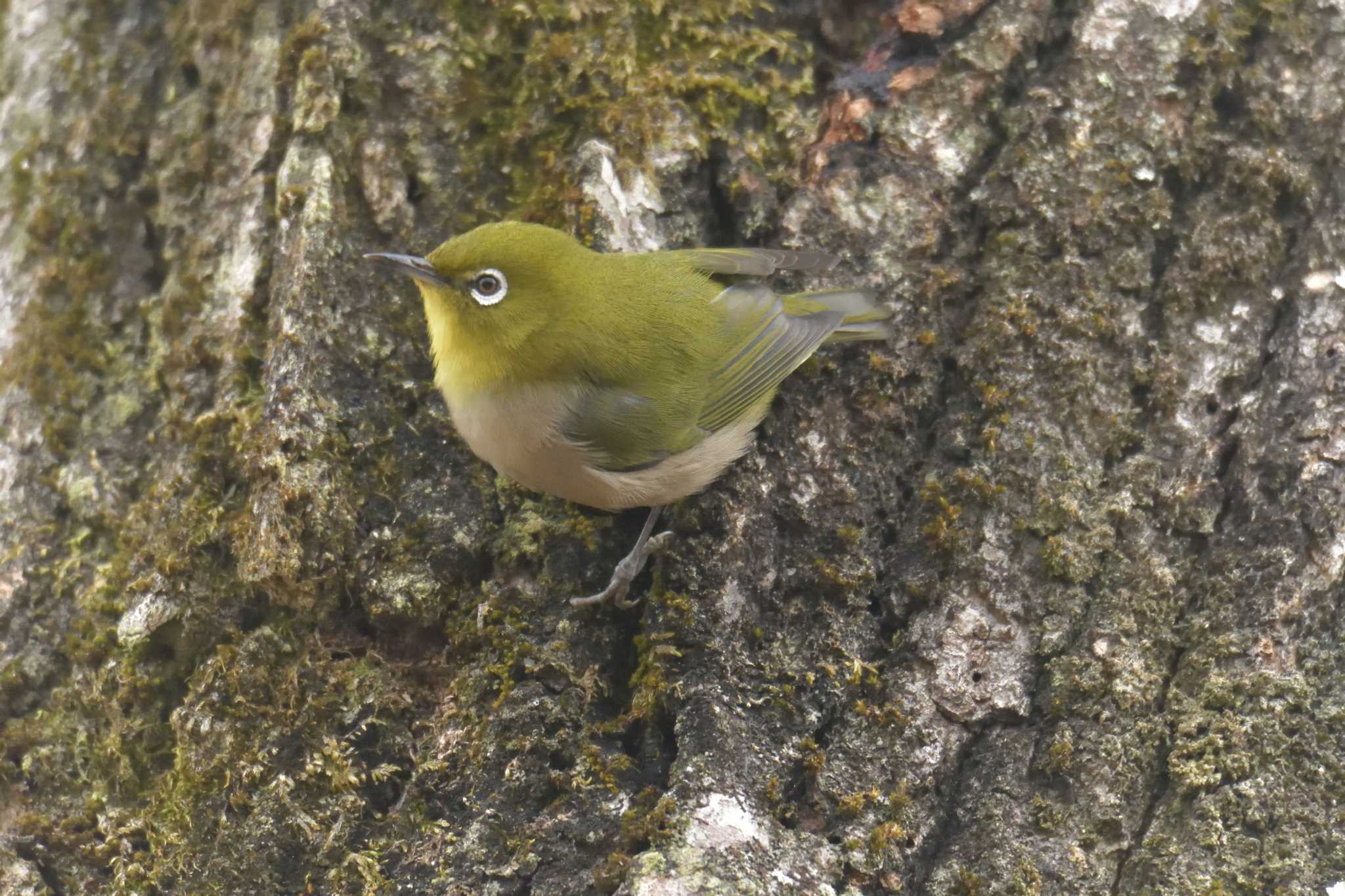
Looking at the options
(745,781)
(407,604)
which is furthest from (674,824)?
(407,604)

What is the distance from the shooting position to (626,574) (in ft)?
11.5

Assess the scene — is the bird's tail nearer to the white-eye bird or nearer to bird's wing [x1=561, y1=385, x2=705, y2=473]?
the white-eye bird

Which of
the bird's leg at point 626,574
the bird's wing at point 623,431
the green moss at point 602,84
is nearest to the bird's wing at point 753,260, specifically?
the green moss at point 602,84

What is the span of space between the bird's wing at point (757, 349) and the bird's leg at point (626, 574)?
487mm

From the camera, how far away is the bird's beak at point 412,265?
366 centimetres

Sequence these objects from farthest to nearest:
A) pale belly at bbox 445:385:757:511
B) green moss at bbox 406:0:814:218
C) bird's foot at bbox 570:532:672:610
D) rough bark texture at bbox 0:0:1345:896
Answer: green moss at bbox 406:0:814:218 < pale belly at bbox 445:385:757:511 < bird's foot at bbox 570:532:672:610 < rough bark texture at bbox 0:0:1345:896

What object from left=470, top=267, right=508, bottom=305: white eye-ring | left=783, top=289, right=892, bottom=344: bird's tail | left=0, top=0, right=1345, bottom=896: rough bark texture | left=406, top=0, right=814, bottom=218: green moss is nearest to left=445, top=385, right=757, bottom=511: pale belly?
left=0, top=0, right=1345, bottom=896: rough bark texture

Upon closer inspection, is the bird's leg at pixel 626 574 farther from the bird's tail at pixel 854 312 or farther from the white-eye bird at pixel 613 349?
the bird's tail at pixel 854 312

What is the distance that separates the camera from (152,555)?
3602 mm

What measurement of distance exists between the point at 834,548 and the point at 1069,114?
175cm

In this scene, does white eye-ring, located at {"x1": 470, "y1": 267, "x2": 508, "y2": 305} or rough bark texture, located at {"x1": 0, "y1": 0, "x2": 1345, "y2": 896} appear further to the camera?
white eye-ring, located at {"x1": 470, "y1": 267, "x2": 508, "y2": 305}

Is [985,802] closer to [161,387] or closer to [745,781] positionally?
[745,781]

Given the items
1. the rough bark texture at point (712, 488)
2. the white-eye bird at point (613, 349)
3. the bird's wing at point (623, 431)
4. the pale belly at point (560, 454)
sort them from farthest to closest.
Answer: the bird's wing at point (623, 431)
the white-eye bird at point (613, 349)
the pale belly at point (560, 454)
the rough bark texture at point (712, 488)

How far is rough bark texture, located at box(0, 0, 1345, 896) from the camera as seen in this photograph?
9.77 ft
